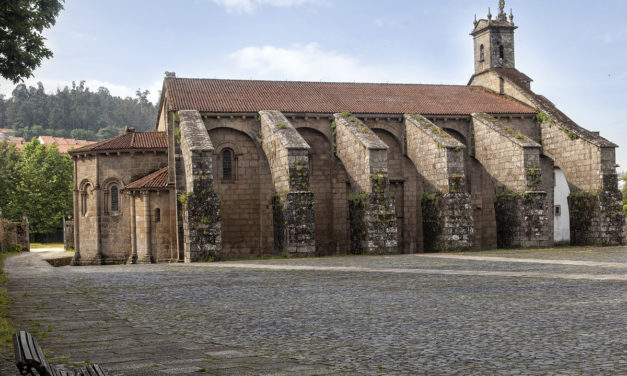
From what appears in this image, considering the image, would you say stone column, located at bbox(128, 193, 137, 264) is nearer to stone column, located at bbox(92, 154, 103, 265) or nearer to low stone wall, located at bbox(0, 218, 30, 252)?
stone column, located at bbox(92, 154, 103, 265)

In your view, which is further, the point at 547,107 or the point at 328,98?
the point at 547,107

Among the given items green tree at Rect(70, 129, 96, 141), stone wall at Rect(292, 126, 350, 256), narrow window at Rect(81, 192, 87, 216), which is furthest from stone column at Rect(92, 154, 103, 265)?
green tree at Rect(70, 129, 96, 141)

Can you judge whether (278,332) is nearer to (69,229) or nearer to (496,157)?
(496,157)

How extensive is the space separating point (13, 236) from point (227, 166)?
20137 millimetres

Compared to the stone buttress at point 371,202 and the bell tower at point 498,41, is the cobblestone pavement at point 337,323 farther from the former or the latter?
the bell tower at point 498,41

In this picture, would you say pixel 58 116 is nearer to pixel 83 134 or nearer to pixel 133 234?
pixel 83 134

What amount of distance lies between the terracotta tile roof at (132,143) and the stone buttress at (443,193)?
44.0ft

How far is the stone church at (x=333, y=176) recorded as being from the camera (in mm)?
29016

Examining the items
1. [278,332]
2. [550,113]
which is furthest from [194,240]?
[550,113]

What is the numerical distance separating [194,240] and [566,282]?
1590 centimetres

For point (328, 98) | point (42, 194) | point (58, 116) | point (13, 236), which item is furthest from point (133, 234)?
point (58, 116)

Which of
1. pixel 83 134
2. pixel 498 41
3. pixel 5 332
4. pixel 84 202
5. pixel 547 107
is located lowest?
pixel 5 332

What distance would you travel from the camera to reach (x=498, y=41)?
41.5 meters

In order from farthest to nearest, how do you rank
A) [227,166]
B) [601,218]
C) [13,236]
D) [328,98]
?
[13,236]
[328,98]
[601,218]
[227,166]
